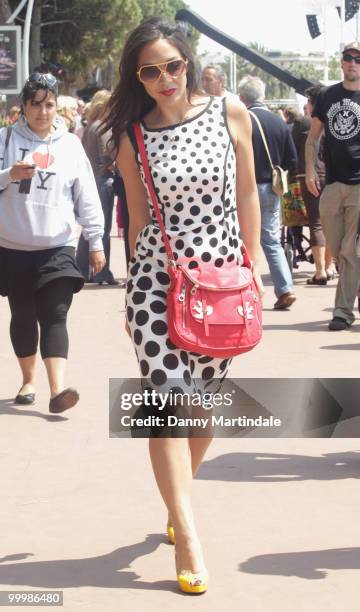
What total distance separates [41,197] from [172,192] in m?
2.79

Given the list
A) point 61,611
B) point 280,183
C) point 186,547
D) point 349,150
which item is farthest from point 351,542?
point 280,183

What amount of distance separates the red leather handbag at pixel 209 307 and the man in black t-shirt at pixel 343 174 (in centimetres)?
540

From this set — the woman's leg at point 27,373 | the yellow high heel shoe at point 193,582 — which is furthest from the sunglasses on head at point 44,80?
the yellow high heel shoe at point 193,582

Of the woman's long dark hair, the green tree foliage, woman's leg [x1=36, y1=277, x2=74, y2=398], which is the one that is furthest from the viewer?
the green tree foliage

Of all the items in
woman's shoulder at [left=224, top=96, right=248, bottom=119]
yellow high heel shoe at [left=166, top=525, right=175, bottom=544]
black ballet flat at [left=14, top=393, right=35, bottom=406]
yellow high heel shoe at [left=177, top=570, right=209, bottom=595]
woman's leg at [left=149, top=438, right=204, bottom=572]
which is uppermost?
woman's shoulder at [left=224, top=96, right=248, bottom=119]

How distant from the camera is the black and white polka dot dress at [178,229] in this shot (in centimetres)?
456

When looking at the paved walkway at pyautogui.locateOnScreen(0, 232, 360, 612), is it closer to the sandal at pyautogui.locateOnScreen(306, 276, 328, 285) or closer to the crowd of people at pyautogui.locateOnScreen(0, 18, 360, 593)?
the crowd of people at pyautogui.locateOnScreen(0, 18, 360, 593)

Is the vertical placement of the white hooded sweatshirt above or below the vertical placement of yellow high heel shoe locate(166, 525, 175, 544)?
above

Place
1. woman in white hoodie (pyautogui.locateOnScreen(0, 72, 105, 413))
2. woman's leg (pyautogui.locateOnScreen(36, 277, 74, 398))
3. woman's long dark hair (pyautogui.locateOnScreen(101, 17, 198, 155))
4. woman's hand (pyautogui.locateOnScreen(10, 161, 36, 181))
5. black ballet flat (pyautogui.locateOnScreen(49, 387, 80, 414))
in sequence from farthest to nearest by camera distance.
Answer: woman's leg (pyautogui.locateOnScreen(36, 277, 74, 398))
woman in white hoodie (pyautogui.locateOnScreen(0, 72, 105, 413))
black ballet flat (pyautogui.locateOnScreen(49, 387, 80, 414))
woman's hand (pyautogui.locateOnScreen(10, 161, 36, 181))
woman's long dark hair (pyautogui.locateOnScreen(101, 17, 198, 155))

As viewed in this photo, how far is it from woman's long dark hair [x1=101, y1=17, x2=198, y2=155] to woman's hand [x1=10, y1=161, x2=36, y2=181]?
210cm

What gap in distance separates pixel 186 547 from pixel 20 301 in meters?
3.28

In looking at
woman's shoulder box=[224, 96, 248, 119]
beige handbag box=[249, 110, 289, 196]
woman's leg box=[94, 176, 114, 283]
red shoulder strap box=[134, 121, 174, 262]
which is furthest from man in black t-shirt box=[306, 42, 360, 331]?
red shoulder strap box=[134, 121, 174, 262]

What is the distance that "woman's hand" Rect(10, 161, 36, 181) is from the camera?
6.83m

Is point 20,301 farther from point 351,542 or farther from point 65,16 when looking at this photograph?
point 65,16
